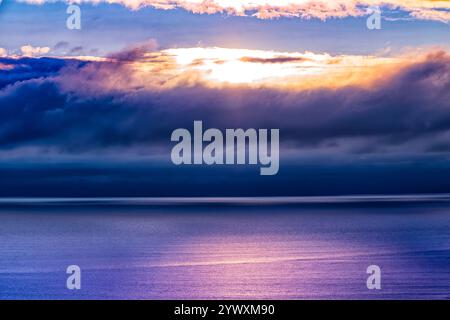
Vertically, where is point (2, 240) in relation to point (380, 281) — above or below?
above

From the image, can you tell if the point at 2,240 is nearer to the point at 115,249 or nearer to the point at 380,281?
the point at 115,249

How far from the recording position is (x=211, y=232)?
146ft

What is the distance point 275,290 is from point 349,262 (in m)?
7.73

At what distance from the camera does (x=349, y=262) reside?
2648cm

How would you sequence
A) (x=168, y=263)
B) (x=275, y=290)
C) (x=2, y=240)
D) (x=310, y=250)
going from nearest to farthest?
(x=275, y=290), (x=168, y=263), (x=310, y=250), (x=2, y=240)

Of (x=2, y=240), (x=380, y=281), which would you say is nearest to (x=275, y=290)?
(x=380, y=281)

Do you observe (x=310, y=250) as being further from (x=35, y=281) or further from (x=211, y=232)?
(x=211, y=232)

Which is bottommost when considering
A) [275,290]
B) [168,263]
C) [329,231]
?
[275,290]
